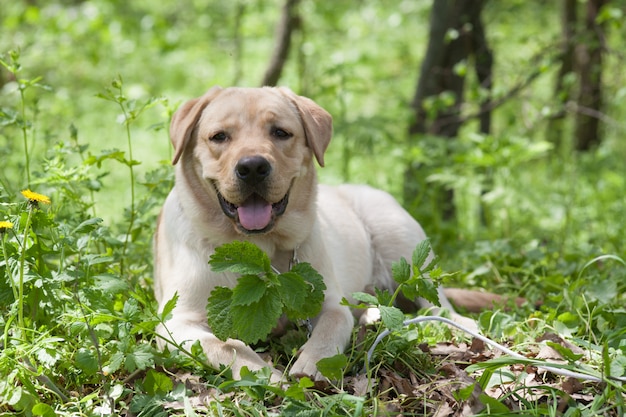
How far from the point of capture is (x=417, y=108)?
741 cm

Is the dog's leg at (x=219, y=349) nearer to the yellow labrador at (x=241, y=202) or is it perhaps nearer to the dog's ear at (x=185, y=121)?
the yellow labrador at (x=241, y=202)

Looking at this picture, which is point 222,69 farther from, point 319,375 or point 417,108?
point 319,375

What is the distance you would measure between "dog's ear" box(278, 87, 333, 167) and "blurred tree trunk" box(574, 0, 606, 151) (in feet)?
12.8

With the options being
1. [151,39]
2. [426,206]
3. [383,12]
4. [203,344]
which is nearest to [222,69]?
[151,39]

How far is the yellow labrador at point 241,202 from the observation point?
3287 mm

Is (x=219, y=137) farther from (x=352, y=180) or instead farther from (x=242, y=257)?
(x=352, y=180)

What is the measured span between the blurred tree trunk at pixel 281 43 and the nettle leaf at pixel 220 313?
6.60 metres

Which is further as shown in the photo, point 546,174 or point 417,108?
point 546,174

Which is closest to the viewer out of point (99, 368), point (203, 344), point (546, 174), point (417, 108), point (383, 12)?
point (99, 368)

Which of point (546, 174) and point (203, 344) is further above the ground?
point (203, 344)

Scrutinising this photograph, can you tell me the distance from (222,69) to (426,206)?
9536mm

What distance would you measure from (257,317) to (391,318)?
1.75 ft

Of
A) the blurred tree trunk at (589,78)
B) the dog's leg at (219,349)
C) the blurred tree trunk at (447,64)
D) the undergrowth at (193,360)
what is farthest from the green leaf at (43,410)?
the blurred tree trunk at (589,78)

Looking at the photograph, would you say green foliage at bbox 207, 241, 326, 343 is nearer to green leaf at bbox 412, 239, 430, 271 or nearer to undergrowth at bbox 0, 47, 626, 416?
undergrowth at bbox 0, 47, 626, 416
